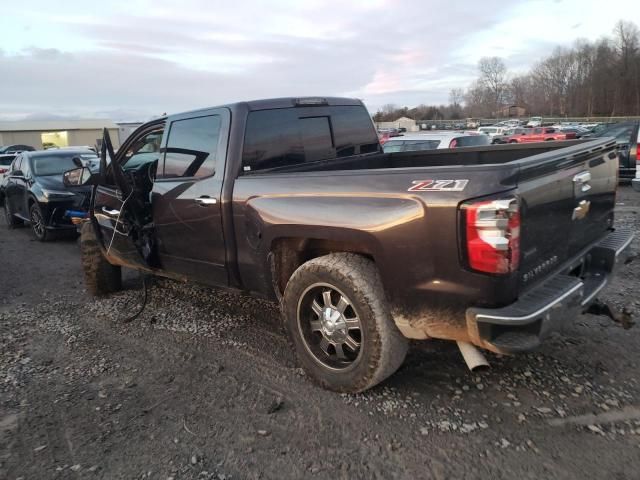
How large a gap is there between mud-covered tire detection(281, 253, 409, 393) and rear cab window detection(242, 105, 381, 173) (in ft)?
3.55

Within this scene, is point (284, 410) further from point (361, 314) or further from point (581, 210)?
point (581, 210)

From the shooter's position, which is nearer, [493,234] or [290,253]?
[493,234]

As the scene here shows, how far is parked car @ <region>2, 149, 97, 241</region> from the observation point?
902 centimetres

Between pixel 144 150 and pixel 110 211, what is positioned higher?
pixel 144 150

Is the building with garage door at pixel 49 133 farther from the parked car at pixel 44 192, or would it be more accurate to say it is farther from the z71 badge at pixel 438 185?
the z71 badge at pixel 438 185

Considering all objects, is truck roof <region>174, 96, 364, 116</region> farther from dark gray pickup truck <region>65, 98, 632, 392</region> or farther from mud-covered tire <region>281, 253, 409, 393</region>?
mud-covered tire <region>281, 253, 409, 393</region>

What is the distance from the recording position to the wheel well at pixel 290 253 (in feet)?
11.6

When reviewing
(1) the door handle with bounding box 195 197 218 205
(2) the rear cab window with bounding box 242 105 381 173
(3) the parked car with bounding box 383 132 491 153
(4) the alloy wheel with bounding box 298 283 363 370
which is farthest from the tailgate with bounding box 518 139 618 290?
(3) the parked car with bounding box 383 132 491 153

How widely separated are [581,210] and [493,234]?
1065mm

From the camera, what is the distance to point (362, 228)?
302 centimetres

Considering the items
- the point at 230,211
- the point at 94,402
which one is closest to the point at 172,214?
the point at 230,211

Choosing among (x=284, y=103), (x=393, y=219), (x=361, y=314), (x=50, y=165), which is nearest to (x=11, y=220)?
(x=50, y=165)

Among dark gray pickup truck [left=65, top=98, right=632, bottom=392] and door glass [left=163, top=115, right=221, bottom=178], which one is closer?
dark gray pickup truck [left=65, top=98, right=632, bottom=392]

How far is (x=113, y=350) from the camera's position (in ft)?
14.3
